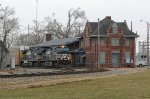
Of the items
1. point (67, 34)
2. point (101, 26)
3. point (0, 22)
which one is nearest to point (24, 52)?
point (0, 22)

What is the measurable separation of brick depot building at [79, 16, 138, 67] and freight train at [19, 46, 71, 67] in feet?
32.8

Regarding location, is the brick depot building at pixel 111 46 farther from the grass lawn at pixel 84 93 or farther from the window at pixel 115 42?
the grass lawn at pixel 84 93

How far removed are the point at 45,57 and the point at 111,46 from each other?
15.4 metres

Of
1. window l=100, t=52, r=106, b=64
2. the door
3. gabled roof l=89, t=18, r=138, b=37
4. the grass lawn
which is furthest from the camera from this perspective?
gabled roof l=89, t=18, r=138, b=37

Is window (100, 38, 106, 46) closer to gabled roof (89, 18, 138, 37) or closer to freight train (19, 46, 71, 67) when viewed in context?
gabled roof (89, 18, 138, 37)

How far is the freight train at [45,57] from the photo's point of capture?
75125mm

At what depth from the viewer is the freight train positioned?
2958 inches

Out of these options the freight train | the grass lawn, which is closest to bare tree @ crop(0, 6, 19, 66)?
the freight train

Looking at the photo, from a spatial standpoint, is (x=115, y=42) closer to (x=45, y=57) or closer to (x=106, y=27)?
(x=106, y=27)

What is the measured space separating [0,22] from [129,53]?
27660 millimetres

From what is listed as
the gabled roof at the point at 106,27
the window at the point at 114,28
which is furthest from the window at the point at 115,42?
the gabled roof at the point at 106,27

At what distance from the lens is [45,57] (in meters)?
79.1

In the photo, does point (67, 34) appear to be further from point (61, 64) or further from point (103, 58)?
point (61, 64)

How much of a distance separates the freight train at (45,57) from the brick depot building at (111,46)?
32.8 feet
